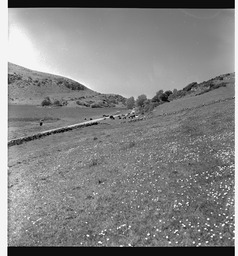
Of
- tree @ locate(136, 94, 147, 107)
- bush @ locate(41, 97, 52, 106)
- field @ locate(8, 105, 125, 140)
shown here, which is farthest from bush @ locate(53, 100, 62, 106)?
tree @ locate(136, 94, 147, 107)

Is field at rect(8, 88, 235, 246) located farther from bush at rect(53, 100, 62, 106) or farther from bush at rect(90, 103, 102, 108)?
bush at rect(90, 103, 102, 108)

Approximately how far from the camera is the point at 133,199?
9.09 meters

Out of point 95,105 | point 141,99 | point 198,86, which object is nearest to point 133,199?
point 198,86

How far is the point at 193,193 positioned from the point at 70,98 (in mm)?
83674

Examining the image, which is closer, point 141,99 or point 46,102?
point 141,99

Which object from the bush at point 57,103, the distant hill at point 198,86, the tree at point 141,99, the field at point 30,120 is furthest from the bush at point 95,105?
the tree at point 141,99

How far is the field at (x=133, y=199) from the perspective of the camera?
706cm

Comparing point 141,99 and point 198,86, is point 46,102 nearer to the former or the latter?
point 141,99

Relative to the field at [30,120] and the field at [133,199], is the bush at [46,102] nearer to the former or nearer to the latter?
the field at [30,120]

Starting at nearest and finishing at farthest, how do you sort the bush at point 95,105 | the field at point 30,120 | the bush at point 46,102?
the field at point 30,120 < the bush at point 46,102 < the bush at point 95,105

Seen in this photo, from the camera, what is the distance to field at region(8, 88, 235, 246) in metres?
7.06

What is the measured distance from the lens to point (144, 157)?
1422 centimetres
